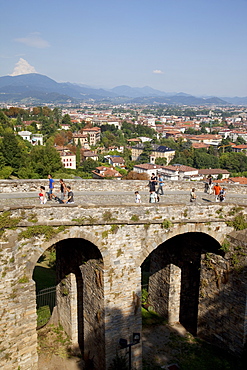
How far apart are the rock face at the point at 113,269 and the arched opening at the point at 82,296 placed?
0.04 m

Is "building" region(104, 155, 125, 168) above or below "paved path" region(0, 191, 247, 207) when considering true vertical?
below

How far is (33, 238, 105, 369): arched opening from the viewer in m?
12.2

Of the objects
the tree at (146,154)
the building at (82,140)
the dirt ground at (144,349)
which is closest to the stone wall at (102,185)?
the dirt ground at (144,349)

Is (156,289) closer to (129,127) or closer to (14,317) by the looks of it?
(14,317)

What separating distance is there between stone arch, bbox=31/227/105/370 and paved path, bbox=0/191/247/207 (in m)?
2.01

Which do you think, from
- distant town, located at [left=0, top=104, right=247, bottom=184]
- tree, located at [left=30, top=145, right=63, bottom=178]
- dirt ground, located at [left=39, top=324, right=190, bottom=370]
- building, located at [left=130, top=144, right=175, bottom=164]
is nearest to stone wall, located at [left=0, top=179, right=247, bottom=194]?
dirt ground, located at [left=39, top=324, right=190, bottom=370]

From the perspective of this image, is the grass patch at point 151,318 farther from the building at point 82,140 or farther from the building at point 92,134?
the building at point 92,134

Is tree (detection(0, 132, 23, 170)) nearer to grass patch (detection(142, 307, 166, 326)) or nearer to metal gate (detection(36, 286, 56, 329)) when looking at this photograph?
metal gate (detection(36, 286, 56, 329))

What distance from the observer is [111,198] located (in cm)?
1516

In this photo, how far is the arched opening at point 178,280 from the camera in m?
→ 15.3

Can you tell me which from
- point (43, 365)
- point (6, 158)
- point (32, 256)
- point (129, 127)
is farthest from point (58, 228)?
point (129, 127)

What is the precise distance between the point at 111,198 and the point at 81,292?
422 cm

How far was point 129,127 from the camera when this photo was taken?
595 feet

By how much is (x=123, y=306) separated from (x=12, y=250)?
4512 millimetres
